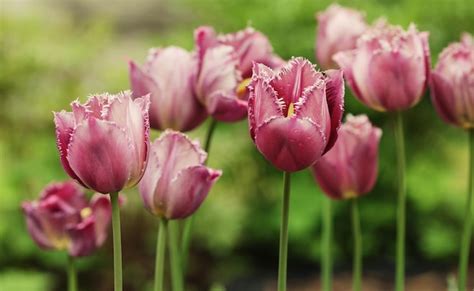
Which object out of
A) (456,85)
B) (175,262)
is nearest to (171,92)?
(175,262)

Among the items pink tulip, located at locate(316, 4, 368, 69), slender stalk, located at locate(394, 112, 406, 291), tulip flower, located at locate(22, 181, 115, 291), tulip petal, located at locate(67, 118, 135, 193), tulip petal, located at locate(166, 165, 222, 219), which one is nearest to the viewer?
tulip petal, located at locate(67, 118, 135, 193)

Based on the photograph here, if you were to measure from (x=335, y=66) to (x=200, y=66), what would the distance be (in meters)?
0.30

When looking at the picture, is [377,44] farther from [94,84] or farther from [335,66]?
[94,84]

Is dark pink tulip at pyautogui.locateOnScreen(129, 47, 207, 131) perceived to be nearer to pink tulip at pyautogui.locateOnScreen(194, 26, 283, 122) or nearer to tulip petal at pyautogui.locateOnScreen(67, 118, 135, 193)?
pink tulip at pyautogui.locateOnScreen(194, 26, 283, 122)

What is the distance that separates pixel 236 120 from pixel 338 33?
29 centimetres

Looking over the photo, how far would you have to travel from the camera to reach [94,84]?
416 centimetres

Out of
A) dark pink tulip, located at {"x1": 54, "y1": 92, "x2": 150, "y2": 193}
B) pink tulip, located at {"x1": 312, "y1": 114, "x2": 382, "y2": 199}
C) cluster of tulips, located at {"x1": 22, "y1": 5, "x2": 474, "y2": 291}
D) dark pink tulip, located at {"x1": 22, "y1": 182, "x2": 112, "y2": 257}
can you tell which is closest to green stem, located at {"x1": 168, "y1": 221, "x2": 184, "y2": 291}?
cluster of tulips, located at {"x1": 22, "y1": 5, "x2": 474, "y2": 291}

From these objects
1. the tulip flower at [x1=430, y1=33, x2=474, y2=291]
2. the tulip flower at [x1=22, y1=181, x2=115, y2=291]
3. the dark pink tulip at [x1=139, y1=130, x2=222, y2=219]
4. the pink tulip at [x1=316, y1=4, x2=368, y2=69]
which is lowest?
the tulip flower at [x1=22, y1=181, x2=115, y2=291]

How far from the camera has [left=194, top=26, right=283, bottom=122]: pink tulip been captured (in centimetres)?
132

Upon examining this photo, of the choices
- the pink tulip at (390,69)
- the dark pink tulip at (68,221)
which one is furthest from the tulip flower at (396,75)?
the dark pink tulip at (68,221)

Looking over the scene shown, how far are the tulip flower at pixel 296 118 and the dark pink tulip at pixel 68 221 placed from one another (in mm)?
441

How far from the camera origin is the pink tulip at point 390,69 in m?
1.30

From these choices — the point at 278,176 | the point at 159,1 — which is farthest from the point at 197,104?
the point at 159,1

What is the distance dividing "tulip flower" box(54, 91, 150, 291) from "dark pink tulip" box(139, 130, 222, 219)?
14cm
